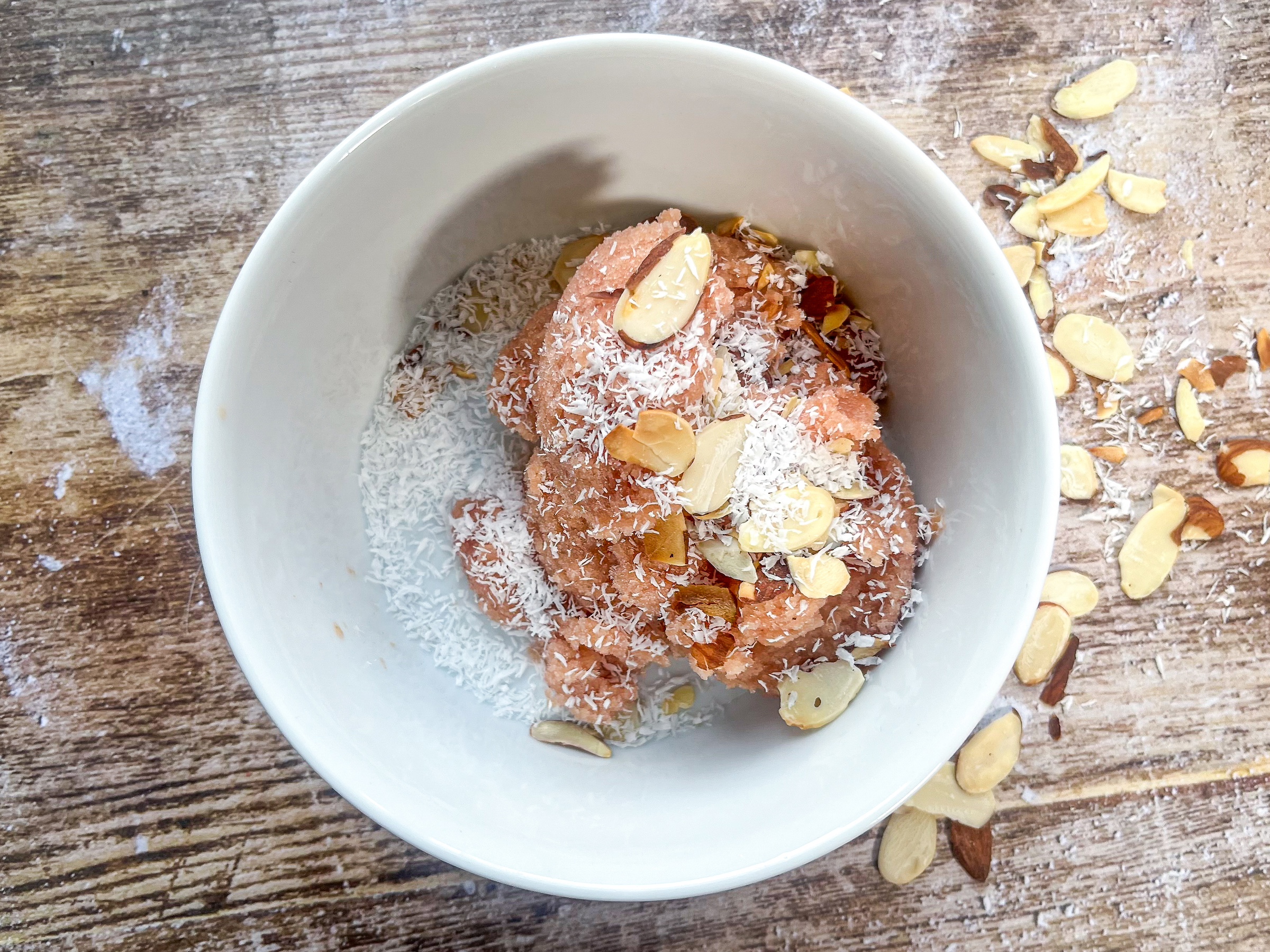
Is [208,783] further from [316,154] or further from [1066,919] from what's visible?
[1066,919]

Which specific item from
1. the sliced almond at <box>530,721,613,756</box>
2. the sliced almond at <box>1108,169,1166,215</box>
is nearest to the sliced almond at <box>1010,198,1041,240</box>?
the sliced almond at <box>1108,169,1166,215</box>

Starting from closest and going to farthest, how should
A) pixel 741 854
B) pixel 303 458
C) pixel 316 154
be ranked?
pixel 741 854 → pixel 303 458 → pixel 316 154

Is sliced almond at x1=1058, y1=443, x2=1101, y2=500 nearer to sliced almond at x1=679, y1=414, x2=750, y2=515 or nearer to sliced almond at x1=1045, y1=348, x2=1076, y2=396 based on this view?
sliced almond at x1=1045, y1=348, x2=1076, y2=396

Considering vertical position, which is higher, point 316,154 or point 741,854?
point 316,154

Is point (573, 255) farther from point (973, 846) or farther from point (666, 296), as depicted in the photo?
point (973, 846)


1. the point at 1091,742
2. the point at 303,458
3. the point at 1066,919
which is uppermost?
the point at 303,458

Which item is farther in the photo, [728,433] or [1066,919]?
[1066,919]

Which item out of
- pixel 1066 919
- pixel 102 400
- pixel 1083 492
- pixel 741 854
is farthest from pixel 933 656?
pixel 102 400

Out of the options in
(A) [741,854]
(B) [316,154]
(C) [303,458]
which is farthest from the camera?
(B) [316,154]
